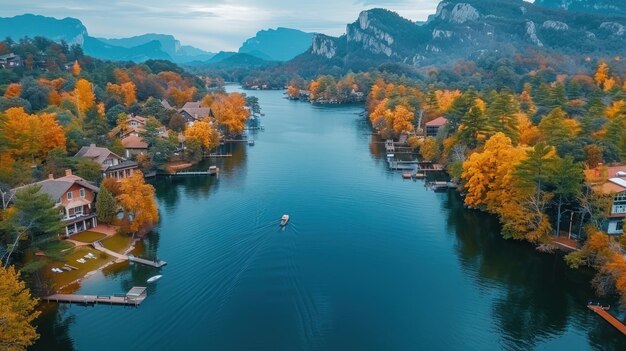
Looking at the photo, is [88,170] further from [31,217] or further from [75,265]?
[31,217]

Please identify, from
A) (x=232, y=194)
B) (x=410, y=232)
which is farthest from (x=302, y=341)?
(x=232, y=194)

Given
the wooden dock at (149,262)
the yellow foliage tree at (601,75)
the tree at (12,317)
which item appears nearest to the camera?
the tree at (12,317)

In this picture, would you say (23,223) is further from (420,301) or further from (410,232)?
(410,232)

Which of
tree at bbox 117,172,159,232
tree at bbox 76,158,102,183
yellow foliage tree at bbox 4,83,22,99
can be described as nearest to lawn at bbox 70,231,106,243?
tree at bbox 117,172,159,232

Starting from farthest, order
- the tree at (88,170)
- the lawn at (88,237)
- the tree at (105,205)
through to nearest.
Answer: the tree at (88,170) → the tree at (105,205) → the lawn at (88,237)

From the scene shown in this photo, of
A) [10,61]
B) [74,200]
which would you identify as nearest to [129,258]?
[74,200]

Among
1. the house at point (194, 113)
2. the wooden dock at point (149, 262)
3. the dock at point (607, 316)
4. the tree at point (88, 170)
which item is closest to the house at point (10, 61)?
the house at point (194, 113)

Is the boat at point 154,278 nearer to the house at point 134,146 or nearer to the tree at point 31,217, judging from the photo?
the tree at point 31,217
